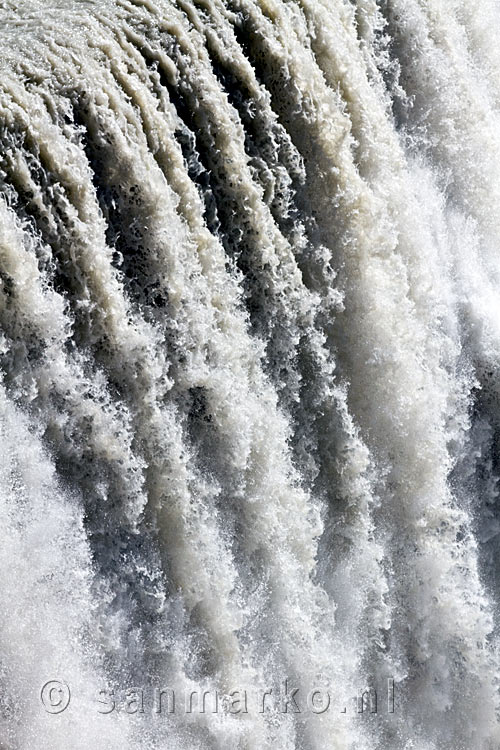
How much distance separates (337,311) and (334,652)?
5.26 ft

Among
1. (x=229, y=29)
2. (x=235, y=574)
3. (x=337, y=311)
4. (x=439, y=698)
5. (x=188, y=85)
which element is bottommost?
(x=439, y=698)

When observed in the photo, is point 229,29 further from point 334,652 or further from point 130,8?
point 334,652

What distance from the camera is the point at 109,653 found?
363 centimetres

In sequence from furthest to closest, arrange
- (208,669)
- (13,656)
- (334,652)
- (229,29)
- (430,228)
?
(430,228) < (334,652) < (229,29) < (208,669) < (13,656)

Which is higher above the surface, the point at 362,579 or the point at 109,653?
the point at 362,579

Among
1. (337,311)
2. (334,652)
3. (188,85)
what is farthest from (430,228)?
(334,652)

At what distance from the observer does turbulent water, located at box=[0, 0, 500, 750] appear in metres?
3.46

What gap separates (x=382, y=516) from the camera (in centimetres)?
488

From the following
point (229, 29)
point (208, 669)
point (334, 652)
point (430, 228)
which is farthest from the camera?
point (430, 228)

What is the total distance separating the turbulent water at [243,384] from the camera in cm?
346

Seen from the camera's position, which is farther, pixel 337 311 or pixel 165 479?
pixel 337 311

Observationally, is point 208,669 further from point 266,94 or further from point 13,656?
point 266,94

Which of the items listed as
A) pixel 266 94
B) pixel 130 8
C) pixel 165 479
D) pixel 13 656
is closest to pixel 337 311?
pixel 266 94

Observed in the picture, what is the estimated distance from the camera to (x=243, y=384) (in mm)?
4074
